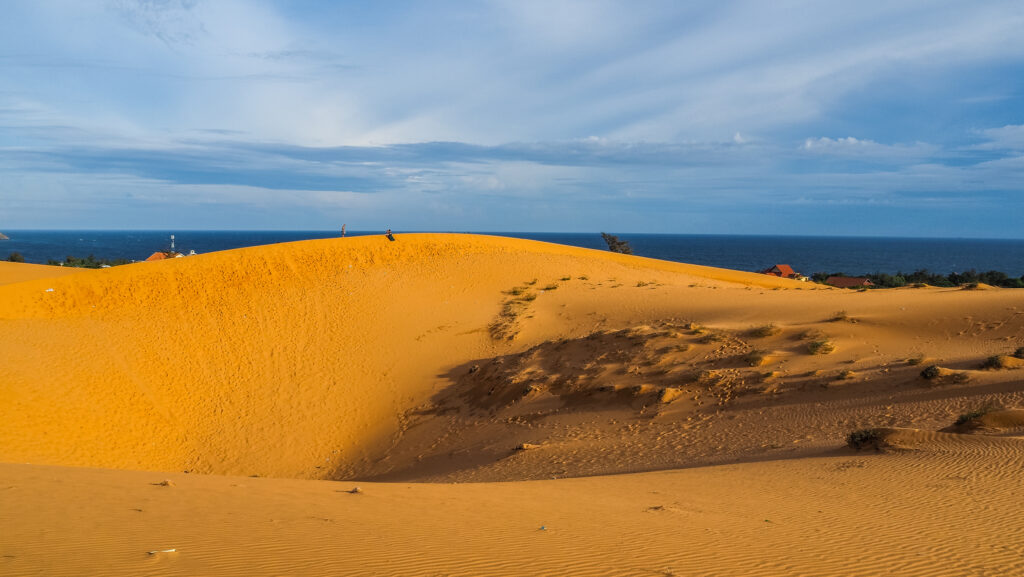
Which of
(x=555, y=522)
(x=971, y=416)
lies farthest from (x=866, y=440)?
(x=555, y=522)

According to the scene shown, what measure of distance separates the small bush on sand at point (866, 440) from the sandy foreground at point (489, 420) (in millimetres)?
176

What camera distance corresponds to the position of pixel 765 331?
1891 centimetres

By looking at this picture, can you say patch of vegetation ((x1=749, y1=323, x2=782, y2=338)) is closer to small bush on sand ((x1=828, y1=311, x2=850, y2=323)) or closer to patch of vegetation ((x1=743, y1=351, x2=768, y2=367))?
patch of vegetation ((x1=743, y1=351, x2=768, y2=367))

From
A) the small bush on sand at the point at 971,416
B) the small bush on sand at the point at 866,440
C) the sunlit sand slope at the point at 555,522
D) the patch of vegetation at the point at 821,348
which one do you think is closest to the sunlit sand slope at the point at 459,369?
the patch of vegetation at the point at 821,348

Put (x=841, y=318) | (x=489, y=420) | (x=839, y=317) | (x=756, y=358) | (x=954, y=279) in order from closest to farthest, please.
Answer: (x=756, y=358), (x=489, y=420), (x=841, y=318), (x=839, y=317), (x=954, y=279)

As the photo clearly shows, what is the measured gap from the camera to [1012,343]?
54.5 feet

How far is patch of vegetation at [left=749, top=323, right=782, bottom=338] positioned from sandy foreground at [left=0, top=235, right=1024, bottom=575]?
9 centimetres

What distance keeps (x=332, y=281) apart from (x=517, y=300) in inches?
347

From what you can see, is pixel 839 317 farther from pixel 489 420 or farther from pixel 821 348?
pixel 489 420

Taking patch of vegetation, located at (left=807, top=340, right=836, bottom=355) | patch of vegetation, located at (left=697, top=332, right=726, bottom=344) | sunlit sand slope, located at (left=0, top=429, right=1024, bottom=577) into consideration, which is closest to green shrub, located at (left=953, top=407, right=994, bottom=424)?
sunlit sand slope, located at (left=0, top=429, right=1024, bottom=577)

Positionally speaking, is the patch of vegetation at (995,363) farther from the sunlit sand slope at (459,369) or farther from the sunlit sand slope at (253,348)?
the sunlit sand slope at (253,348)

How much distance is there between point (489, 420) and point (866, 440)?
9.27 meters

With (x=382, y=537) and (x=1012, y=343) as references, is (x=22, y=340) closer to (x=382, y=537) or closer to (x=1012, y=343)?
(x=382, y=537)

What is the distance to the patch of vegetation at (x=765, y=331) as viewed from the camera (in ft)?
61.8
